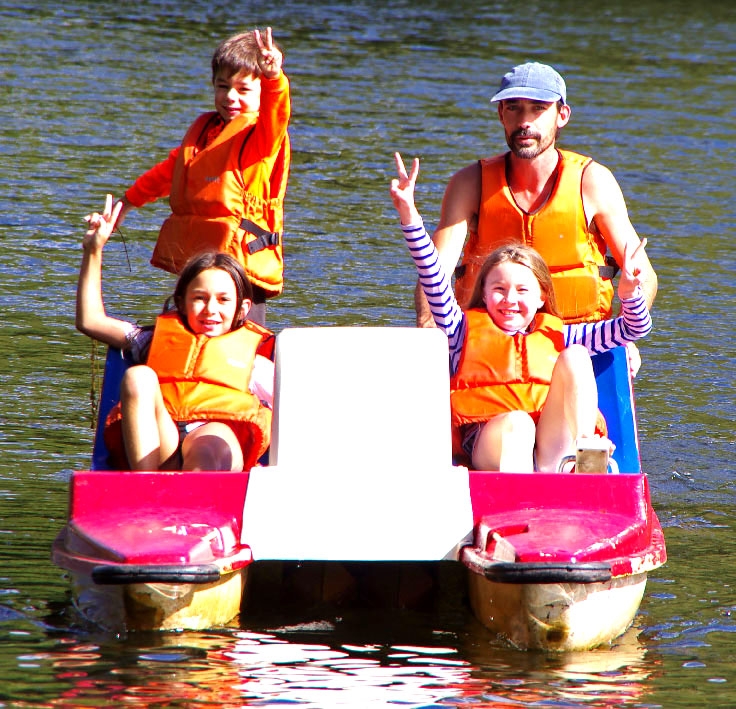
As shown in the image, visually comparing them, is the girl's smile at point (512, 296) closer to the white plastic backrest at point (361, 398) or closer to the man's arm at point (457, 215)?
the white plastic backrest at point (361, 398)

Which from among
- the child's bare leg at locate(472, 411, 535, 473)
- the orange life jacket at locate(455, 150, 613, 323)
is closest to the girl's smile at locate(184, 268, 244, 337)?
the child's bare leg at locate(472, 411, 535, 473)

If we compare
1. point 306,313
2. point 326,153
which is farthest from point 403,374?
point 326,153

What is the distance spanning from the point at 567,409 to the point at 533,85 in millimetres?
1399

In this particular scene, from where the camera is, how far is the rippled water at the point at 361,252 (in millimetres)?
3793

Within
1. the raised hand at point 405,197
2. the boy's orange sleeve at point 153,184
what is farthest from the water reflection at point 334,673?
the boy's orange sleeve at point 153,184

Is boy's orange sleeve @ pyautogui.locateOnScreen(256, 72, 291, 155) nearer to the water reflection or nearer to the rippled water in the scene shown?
the rippled water

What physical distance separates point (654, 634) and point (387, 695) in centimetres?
95

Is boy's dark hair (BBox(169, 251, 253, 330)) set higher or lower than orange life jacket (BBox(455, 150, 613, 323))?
lower

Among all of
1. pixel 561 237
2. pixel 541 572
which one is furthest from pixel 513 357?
pixel 541 572

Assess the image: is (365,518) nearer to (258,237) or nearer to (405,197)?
(405,197)

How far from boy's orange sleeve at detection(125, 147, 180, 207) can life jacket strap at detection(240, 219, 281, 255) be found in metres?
0.46

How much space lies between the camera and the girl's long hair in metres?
4.68

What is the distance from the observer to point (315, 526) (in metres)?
3.86

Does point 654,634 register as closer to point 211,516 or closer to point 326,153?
point 211,516
